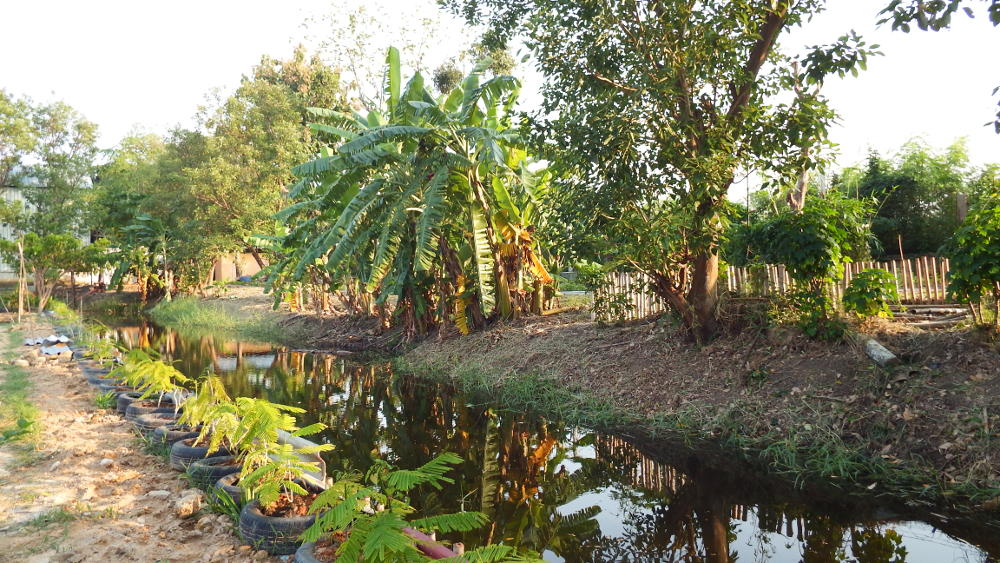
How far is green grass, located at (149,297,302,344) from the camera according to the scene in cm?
2083

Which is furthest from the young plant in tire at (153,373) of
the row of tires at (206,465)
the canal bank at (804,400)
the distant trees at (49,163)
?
the distant trees at (49,163)

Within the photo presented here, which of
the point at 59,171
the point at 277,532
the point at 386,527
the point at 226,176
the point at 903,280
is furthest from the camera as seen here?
the point at 59,171

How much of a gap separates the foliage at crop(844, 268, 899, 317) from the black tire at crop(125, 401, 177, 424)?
8.02 meters

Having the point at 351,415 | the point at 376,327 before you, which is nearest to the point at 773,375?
the point at 351,415

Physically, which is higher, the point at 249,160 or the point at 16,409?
the point at 249,160

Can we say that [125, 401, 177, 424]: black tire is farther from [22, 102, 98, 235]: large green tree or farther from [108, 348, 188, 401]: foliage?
[22, 102, 98, 235]: large green tree

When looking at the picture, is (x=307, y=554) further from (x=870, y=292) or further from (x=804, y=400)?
(x=870, y=292)

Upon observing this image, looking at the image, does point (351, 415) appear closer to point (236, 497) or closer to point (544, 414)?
point (544, 414)

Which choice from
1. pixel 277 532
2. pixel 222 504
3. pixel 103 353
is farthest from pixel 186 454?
pixel 103 353

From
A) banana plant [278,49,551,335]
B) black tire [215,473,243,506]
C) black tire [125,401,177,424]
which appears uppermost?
banana plant [278,49,551,335]

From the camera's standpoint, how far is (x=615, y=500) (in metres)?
5.74

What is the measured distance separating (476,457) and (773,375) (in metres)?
3.62

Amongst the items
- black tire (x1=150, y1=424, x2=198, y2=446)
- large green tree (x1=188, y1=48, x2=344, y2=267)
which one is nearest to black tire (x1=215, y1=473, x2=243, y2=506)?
black tire (x1=150, y1=424, x2=198, y2=446)

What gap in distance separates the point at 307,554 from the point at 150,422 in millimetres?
4192
